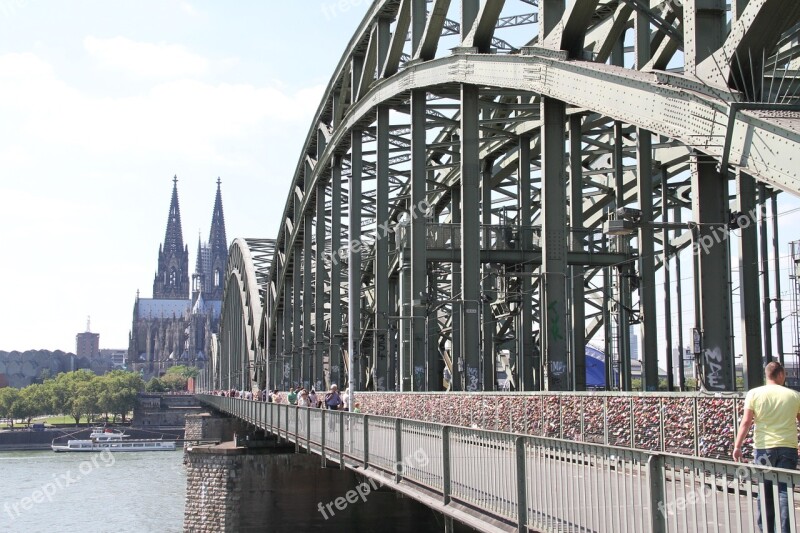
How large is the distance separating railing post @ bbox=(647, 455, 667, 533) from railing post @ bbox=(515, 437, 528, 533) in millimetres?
2710

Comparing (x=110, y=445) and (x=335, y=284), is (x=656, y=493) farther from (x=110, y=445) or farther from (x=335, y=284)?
(x=110, y=445)

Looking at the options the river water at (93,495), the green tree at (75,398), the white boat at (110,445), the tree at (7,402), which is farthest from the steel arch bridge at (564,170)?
the tree at (7,402)

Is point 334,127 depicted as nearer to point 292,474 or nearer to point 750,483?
point 292,474

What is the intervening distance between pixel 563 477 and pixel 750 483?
3.01m

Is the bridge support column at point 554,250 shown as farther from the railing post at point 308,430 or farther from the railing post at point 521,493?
the railing post at point 521,493

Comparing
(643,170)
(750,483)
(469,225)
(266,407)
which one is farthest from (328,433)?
(750,483)

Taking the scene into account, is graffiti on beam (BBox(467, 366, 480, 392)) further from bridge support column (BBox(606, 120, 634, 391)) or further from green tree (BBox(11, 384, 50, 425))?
green tree (BBox(11, 384, 50, 425))

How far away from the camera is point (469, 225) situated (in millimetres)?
25812

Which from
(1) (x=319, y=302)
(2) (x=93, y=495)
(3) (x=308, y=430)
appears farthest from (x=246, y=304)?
(3) (x=308, y=430)

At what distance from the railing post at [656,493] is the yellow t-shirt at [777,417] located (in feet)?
4.15

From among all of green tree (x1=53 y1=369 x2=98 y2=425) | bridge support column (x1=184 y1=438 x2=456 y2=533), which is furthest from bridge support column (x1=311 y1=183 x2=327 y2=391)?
green tree (x1=53 y1=369 x2=98 y2=425)

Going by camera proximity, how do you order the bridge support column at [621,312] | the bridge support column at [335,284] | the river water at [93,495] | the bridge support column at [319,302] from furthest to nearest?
the river water at [93,495] → the bridge support column at [319,302] → the bridge support column at [335,284] → the bridge support column at [621,312]

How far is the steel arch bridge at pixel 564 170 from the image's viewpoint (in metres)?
14.3

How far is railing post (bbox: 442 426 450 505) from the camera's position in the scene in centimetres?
1352
